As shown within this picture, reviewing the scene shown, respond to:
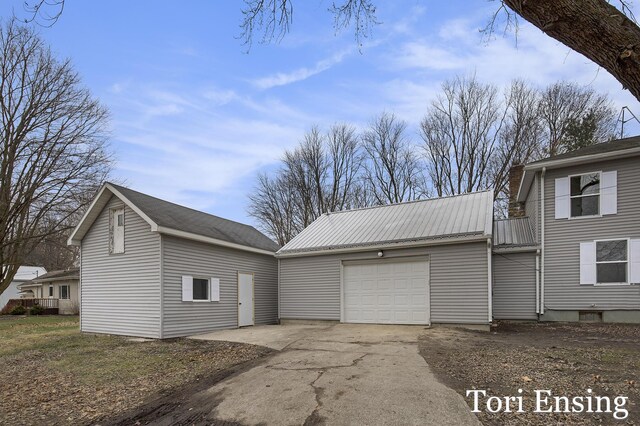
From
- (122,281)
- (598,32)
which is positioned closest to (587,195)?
(598,32)

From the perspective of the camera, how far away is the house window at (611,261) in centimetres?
1302

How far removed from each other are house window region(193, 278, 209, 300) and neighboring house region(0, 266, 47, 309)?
3145 cm

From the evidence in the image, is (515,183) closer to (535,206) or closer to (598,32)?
(535,206)

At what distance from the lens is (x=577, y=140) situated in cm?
2475

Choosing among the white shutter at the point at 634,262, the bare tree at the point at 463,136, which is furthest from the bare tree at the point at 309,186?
the white shutter at the point at 634,262

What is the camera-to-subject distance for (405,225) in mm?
14891

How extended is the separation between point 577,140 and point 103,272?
2706cm

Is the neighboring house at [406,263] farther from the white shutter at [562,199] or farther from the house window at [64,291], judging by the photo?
the house window at [64,291]

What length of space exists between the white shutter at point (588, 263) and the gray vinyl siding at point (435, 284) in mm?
4205

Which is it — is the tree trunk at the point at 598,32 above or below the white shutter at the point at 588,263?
above

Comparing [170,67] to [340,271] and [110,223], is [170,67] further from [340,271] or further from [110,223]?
[340,271]

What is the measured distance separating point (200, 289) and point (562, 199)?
13.3 m

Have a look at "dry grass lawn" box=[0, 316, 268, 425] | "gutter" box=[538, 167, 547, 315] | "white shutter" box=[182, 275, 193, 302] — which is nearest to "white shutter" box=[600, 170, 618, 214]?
A: "gutter" box=[538, 167, 547, 315]

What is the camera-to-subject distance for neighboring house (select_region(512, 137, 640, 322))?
12.9 m
